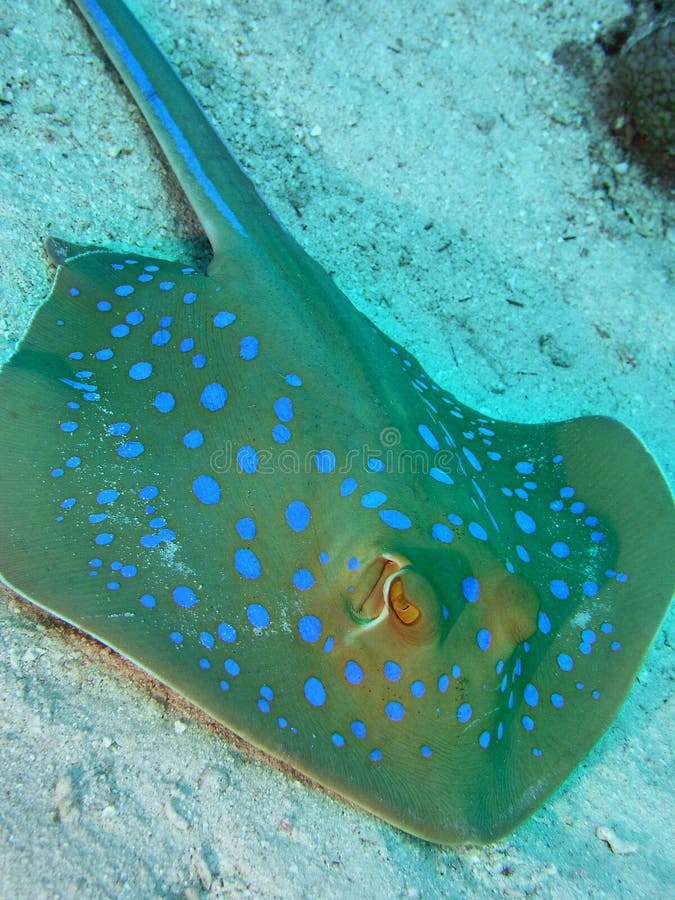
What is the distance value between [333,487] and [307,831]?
142cm

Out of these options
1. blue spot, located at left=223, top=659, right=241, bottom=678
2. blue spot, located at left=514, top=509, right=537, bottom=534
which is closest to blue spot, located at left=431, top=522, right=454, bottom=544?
blue spot, located at left=514, top=509, right=537, bottom=534

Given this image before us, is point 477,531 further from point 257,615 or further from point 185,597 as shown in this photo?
point 185,597

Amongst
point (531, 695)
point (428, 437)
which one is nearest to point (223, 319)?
point (428, 437)

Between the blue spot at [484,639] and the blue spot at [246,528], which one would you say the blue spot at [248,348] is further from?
the blue spot at [484,639]

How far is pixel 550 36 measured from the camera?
596 centimetres

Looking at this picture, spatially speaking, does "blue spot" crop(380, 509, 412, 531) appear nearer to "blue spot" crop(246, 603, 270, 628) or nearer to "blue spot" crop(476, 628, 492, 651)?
"blue spot" crop(476, 628, 492, 651)

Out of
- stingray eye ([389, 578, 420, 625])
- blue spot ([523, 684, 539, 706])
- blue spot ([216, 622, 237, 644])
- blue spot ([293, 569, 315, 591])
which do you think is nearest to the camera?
stingray eye ([389, 578, 420, 625])

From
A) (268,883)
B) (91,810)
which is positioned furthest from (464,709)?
(91,810)

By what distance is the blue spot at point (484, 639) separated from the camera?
8.12 feet

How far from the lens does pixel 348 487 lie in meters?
2.74

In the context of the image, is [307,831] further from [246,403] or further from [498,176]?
[498,176]

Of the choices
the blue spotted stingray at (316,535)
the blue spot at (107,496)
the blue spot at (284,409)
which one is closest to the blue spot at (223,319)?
the blue spotted stingray at (316,535)

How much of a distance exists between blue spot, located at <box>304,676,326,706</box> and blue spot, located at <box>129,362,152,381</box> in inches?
67.5

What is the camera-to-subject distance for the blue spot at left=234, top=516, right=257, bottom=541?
270 centimetres
